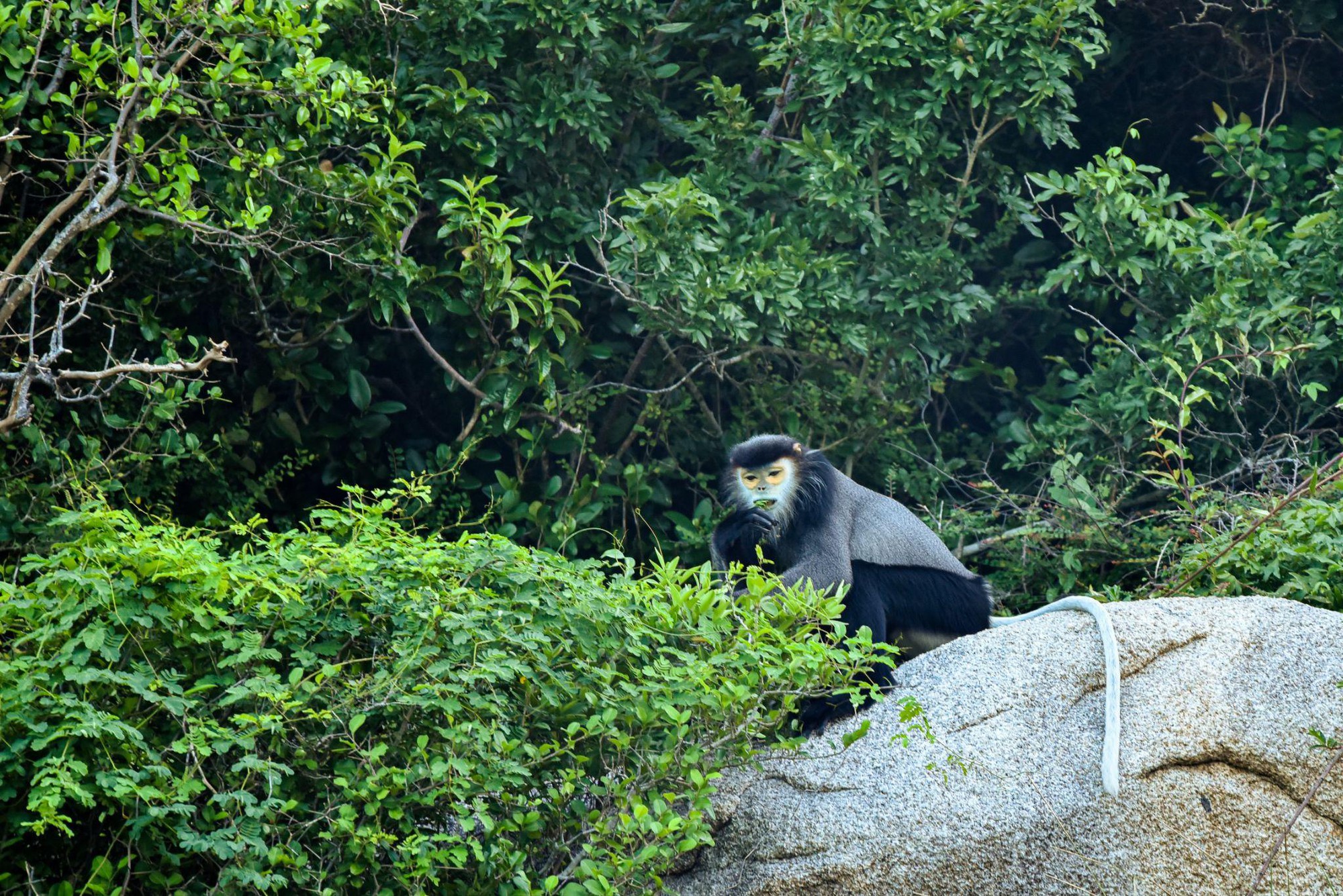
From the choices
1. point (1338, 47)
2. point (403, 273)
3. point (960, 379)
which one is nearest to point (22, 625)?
point (403, 273)

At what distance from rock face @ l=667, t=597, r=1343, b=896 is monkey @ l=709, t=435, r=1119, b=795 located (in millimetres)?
482

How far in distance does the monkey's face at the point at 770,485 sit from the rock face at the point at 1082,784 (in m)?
0.86

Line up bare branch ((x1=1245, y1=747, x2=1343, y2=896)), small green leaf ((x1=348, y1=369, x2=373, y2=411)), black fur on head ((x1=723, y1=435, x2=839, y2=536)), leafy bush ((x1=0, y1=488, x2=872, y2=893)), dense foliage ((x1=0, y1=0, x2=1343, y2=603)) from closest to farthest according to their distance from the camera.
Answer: leafy bush ((x1=0, y1=488, x2=872, y2=893)), bare branch ((x1=1245, y1=747, x2=1343, y2=896)), black fur on head ((x1=723, y1=435, x2=839, y2=536)), dense foliage ((x1=0, y1=0, x2=1343, y2=603)), small green leaf ((x1=348, y1=369, x2=373, y2=411))

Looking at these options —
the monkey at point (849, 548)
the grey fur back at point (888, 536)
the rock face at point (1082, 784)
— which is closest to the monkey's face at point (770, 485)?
the monkey at point (849, 548)

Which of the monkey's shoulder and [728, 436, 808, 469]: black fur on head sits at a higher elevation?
[728, 436, 808, 469]: black fur on head

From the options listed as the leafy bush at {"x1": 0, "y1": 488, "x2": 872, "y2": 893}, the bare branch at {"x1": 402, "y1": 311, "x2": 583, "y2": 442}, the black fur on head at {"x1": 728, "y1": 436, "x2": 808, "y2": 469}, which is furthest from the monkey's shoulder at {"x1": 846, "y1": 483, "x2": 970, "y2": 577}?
the bare branch at {"x1": 402, "y1": 311, "x2": 583, "y2": 442}

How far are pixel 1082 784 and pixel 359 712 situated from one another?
5.81 feet

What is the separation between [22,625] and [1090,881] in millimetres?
2488

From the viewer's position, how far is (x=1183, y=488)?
15.9 ft

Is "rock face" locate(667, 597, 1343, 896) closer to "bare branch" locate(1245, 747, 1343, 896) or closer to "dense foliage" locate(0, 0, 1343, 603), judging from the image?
"bare branch" locate(1245, 747, 1343, 896)

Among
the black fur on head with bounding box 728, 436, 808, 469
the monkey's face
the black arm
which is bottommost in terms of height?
the black arm

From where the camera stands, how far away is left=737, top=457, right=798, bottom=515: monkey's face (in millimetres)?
4387

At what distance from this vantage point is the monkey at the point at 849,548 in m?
4.22

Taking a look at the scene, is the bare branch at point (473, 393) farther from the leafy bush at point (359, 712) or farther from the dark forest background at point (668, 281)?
the leafy bush at point (359, 712)
